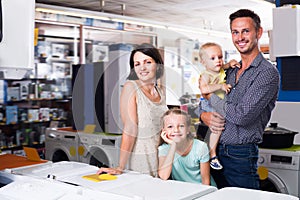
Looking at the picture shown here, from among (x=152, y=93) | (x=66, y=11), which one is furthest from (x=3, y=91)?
(x=152, y=93)

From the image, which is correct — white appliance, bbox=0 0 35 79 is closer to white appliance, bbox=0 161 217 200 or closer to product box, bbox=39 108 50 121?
white appliance, bbox=0 161 217 200

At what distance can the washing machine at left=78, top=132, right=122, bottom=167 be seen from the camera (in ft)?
12.3

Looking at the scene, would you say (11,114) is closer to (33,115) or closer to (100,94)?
(33,115)

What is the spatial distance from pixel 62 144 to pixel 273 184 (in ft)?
8.20

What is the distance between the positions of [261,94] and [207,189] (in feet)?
3.04

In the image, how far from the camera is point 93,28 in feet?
20.9

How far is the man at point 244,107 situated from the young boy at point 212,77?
36mm

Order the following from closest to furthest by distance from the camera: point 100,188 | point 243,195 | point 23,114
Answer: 1. point 243,195
2. point 100,188
3. point 23,114

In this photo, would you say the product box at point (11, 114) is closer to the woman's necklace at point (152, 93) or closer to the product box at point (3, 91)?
the product box at point (3, 91)

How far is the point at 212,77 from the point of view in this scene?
8.14 ft

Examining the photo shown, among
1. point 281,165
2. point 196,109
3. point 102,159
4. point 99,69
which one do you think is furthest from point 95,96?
point 281,165

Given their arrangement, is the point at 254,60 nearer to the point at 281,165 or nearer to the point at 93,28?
the point at 281,165

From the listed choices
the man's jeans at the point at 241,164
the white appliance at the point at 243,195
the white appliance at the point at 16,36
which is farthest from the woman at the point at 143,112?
the white appliance at the point at 243,195

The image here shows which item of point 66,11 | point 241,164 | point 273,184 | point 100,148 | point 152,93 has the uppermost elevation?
point 66,11
